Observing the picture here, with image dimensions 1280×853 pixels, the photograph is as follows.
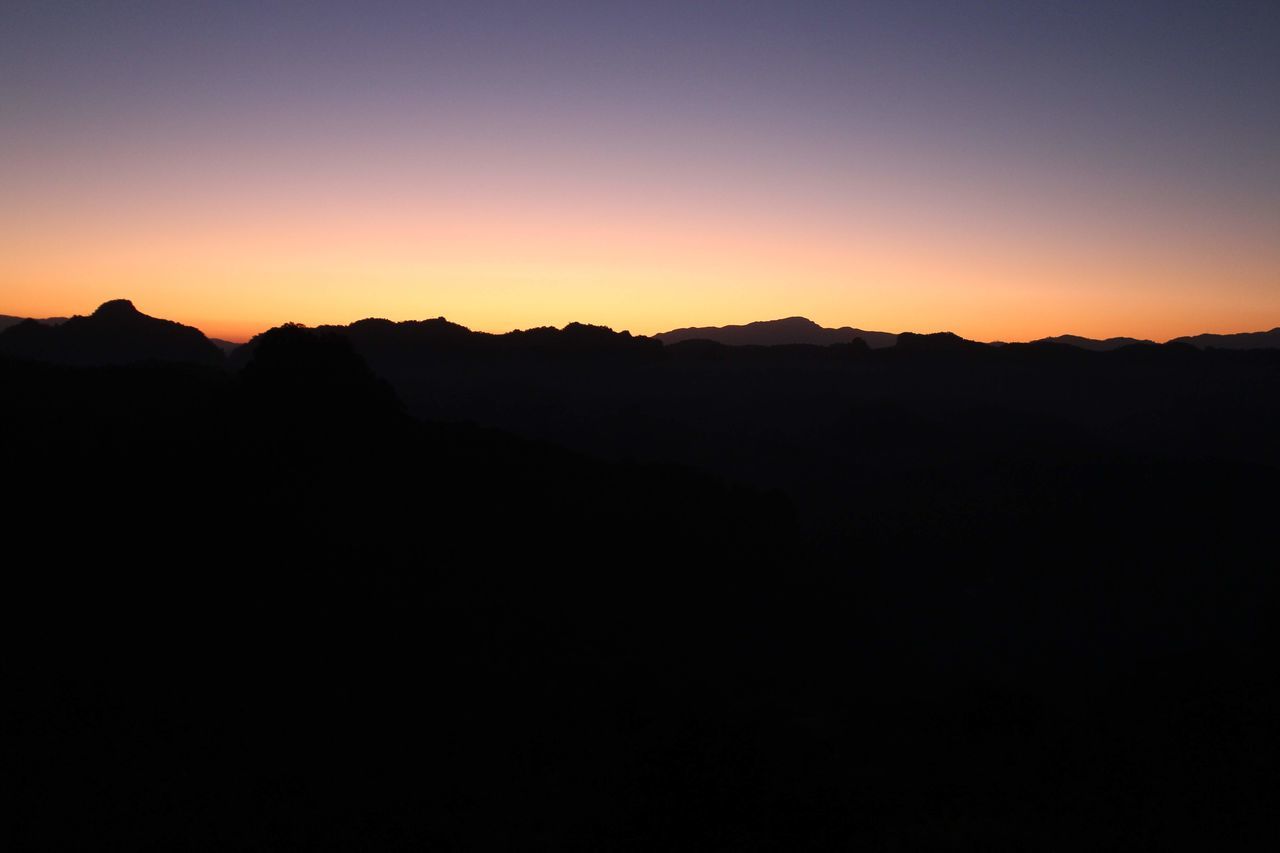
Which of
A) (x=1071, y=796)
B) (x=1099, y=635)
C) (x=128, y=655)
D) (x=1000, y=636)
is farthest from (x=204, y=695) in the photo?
(x=1099, y=635)

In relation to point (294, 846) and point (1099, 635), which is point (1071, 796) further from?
point (1099, 635)

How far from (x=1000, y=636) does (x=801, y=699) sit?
32285mm

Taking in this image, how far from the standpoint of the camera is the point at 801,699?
3412 cm

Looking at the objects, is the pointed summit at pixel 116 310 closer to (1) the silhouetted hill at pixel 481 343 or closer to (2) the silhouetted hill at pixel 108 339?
(2) the silhouetted hill at pixel 108 339

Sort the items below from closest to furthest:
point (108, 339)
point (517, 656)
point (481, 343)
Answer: point (517, 656)
point (108, 339)
point (481, 343)

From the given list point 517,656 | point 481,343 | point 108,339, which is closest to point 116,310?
point 108,339

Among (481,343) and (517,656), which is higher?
(481,343)

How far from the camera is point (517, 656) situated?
1099 inches

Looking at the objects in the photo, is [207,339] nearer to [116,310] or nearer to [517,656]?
[116,310]

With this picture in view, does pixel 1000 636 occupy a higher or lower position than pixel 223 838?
lower

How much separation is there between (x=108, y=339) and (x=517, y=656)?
13274 cm

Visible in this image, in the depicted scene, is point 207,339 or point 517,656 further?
point 207,339

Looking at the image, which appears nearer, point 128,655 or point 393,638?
point 128,655

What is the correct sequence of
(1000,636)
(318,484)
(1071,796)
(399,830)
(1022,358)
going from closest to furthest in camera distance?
1. (399,830)
2. (1071,796)
3. (318,484)
4. (1000,636)
5. (1022,358)
